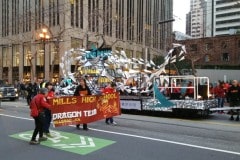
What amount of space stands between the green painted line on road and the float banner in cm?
57

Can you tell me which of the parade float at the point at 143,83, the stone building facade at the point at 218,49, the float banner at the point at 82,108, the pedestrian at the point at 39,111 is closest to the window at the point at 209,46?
the stone building facade at the point at 218,49

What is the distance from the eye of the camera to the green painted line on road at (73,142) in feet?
27.6

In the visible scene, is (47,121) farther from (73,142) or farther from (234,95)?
(234,95)

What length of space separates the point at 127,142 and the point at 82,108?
2795 millimetres

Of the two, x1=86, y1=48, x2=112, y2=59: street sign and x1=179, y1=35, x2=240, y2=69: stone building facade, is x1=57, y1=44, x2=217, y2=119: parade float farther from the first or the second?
x1=179, y1=35, x2=240, y2=69: stone building facade

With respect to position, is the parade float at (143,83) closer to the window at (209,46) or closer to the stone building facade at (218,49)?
the stone building facade at (218,49)

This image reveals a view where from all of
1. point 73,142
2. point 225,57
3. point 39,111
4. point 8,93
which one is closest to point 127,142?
point 73,142

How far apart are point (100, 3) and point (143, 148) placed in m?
43.5

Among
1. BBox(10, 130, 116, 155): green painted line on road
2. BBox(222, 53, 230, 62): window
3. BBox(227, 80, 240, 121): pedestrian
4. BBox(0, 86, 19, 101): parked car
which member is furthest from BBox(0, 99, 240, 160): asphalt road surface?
BBox(222, 53, 230, 62): window

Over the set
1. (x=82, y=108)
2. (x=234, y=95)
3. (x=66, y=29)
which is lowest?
(x=82, y=108)

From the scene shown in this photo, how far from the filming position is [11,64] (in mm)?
60031

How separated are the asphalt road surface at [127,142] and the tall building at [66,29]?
104 feet

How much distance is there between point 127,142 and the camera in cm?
928

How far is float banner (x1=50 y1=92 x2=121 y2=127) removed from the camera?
10797 mm
